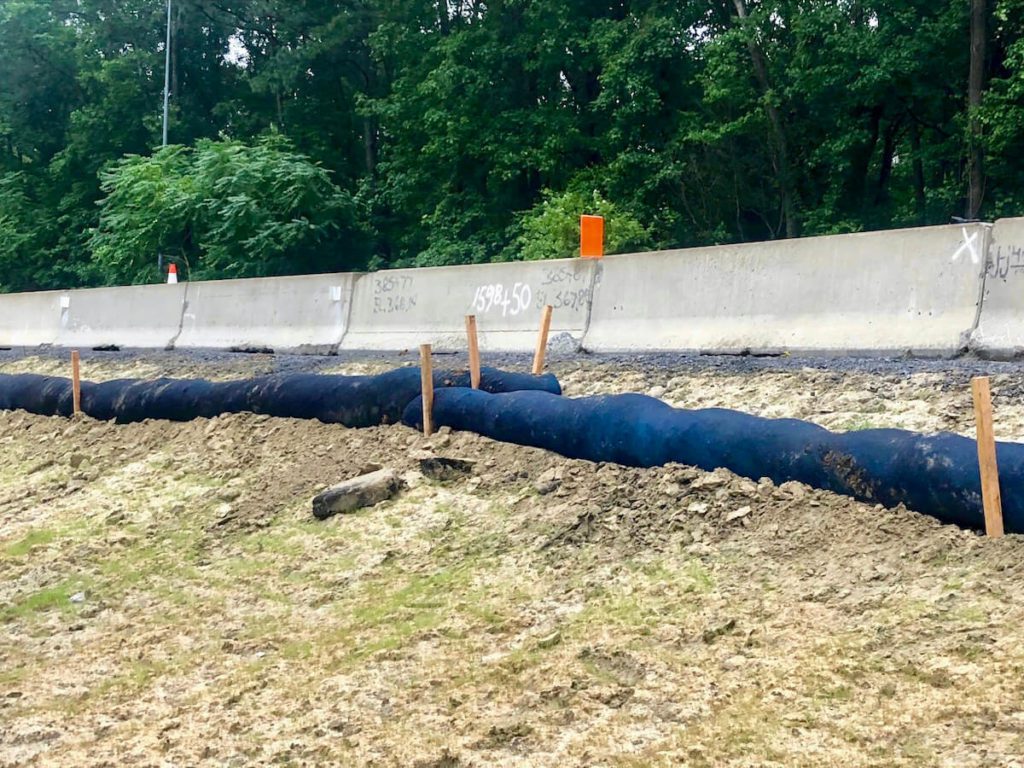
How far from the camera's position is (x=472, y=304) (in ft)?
44.6

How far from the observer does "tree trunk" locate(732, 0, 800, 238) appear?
84.6ft

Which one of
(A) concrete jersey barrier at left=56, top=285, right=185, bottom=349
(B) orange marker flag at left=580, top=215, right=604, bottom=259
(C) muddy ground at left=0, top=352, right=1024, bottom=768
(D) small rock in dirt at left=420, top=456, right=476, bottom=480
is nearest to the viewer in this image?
(C) muddy ground at left=0, top=352, right=1024, bottom=768

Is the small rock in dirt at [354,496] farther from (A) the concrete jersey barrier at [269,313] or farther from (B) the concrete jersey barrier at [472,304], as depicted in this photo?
(A) the concrete jersey barrier at [269,313]

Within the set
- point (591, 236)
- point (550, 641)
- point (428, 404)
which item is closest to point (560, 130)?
point (591, 236)

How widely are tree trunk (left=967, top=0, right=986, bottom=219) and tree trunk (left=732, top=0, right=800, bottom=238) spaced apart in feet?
14.1

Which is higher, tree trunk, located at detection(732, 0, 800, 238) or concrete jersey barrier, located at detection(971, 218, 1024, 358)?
tree trunk, located at detection(732, 0, 800, 238)

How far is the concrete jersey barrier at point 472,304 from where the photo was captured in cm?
1245

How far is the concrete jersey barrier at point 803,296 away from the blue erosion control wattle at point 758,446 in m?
3.28

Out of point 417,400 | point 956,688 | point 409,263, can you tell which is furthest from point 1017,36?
point 956,688

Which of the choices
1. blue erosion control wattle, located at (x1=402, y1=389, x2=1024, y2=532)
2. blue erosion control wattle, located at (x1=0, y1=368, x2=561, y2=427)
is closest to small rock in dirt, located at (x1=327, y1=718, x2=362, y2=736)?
blue erosion control wattle, located at (x1=402, y1=389, x2=1024, y2=532)

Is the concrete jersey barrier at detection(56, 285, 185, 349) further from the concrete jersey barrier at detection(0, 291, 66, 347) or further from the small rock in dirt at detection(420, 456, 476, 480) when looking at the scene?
the small rock in dirt at detection(420, 456, 476, 480)

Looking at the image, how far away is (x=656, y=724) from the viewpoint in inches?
163

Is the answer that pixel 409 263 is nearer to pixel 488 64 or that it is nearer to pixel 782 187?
pixel 488 64

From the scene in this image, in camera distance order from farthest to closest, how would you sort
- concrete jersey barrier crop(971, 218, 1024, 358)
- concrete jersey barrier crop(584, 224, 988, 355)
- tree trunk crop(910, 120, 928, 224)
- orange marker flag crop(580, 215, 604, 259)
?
tree trunk crop(910, 120, 928, 224) → orange marker flag crop(580, 215, 604, 259) → concrete jersey barrier crop(584, 224, 988, 355) → concrete jersey barrier crop(971, 218, 1024, 358)
